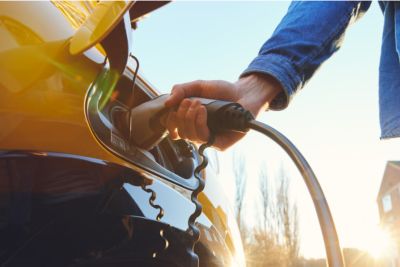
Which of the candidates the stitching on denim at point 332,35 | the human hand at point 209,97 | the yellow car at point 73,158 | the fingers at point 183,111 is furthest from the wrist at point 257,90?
the yellow car at point 73,158

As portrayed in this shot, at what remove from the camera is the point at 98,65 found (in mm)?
1051

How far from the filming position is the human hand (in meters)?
1.21

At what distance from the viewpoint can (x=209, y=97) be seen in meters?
1.31

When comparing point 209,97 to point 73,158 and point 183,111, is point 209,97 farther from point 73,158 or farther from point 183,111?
point 73,158

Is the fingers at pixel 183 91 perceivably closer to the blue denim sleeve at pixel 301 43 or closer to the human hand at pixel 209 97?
the human hand at pixel 209 97

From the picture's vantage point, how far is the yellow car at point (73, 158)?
0.82 meters

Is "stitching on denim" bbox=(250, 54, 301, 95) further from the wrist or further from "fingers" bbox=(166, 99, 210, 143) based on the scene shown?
"fingers" bbox=(166, 99, 210, 143)

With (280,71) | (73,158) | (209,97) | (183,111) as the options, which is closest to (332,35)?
(280,71)

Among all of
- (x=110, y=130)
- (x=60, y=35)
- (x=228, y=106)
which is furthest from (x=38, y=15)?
(x=228, y=106)

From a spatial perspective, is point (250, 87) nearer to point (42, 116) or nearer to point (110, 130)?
point (110, 130)

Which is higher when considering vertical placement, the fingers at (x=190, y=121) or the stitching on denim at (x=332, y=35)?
the stitching on denim at (x=332, y=35)

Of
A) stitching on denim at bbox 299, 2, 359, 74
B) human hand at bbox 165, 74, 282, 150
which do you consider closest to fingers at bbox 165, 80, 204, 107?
human hand at bbox 165, 74, 282, 150

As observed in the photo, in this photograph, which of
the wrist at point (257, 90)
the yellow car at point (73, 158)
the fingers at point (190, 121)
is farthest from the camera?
the wrist at point (257, 90)

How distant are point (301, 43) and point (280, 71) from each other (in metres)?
0.12
